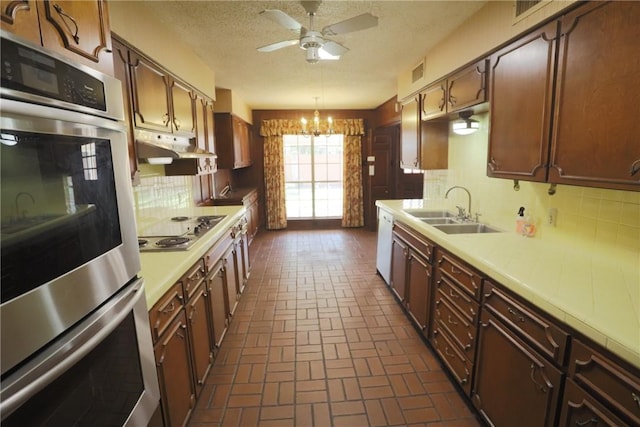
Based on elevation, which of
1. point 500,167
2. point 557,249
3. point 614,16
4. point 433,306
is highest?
point 614,16

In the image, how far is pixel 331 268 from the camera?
14.3 ft

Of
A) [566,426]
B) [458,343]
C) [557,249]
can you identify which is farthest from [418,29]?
[566,426]

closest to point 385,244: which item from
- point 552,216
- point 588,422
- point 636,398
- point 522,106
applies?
point 552,216

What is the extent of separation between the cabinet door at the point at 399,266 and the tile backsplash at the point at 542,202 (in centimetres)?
73

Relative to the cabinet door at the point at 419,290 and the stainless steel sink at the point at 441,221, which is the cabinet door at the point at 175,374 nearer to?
the cabinet door at the point at 419,290

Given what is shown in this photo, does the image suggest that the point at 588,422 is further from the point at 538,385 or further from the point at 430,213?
the point at 430,213

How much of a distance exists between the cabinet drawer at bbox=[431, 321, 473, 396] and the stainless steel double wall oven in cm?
171

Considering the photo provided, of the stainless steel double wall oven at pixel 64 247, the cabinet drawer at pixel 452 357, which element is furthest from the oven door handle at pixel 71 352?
the cabinet drawer at pixel 452 357

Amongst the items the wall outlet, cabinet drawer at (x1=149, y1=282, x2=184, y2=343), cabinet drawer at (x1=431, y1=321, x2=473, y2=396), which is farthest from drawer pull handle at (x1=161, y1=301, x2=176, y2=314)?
the wall outlet

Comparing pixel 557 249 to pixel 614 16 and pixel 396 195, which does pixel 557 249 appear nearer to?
pixel 614 16

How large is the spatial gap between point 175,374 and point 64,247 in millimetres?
1080

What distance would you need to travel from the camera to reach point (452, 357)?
208 cm

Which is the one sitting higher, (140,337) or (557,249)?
(557,249)

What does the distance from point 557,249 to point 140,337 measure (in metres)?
2.22
